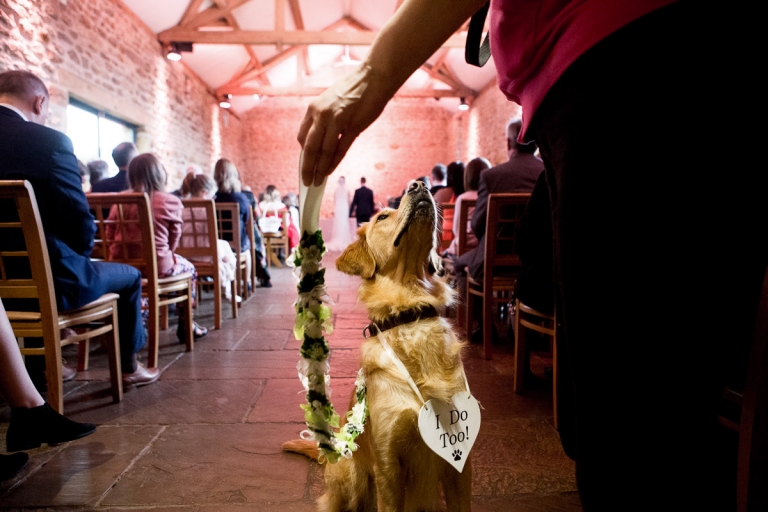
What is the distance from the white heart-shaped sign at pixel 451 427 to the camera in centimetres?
103

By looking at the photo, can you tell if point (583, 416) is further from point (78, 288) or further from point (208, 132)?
point (208, 132)

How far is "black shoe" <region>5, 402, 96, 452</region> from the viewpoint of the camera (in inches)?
64.5

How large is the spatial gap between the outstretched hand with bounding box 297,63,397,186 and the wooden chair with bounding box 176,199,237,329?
3.01 m

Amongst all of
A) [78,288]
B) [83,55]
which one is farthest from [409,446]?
[83,55]

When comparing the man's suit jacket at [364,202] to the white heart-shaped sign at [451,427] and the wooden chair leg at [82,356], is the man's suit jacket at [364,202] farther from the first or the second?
the white heart-shaped sign at [451,427]

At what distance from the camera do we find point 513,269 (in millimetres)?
3041

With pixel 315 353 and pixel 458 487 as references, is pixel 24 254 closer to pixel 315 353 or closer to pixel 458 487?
pixel 315 353

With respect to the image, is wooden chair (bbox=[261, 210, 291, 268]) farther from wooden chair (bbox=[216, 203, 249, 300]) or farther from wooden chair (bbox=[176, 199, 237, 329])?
wooden chair (bbox=[176, 199, 237, 329])

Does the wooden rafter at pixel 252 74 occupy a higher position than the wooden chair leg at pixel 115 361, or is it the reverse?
the wooden rafter at pixel 252 74

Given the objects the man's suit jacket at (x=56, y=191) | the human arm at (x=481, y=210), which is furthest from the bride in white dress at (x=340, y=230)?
the man's suit jacket at (x=56, y=191)

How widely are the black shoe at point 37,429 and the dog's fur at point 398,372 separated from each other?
106cm

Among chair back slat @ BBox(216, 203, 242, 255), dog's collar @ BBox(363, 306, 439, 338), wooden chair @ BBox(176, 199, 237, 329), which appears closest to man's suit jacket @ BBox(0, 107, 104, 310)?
wooden chair @ BBox(176, 199, 237, 329)

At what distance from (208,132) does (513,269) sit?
1040cm

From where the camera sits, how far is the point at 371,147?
15.4 metres
